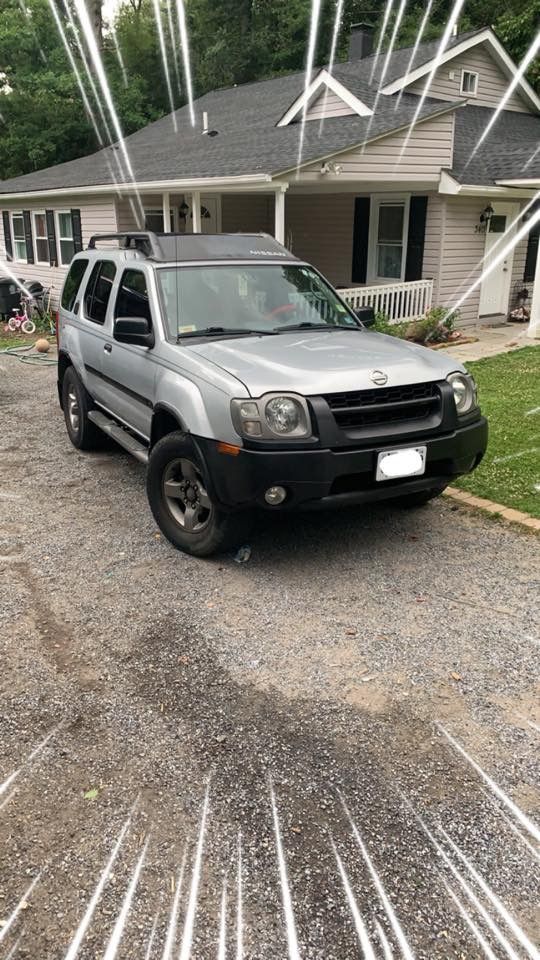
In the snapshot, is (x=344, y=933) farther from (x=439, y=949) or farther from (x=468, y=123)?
(x=468, y=123)

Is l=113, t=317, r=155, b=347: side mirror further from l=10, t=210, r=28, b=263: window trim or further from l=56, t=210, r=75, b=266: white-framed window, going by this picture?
l=10, t=210, r=28, b=263: window trim

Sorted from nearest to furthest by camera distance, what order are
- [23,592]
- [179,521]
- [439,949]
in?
[439,949], [23,592], [179,521]

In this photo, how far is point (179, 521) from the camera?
194 inches

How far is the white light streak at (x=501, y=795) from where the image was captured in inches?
105

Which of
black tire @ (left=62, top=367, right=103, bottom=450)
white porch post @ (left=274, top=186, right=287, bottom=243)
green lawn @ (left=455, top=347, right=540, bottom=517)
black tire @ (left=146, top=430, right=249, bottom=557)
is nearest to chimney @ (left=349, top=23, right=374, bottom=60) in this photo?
white porch post @ (left=274, top=186, right=287, bottom=243)

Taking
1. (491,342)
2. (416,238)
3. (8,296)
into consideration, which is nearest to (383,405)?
(491,342)

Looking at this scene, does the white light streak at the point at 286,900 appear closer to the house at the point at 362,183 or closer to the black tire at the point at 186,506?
the black tire at the point at 186,506

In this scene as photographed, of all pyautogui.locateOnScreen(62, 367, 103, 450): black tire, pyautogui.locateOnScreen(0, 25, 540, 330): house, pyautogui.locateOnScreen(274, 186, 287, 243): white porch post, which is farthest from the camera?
pyautogui.locateOnScreen(0, 25, 540, 330): house

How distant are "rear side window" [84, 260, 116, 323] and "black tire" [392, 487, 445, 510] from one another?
290 centimetres

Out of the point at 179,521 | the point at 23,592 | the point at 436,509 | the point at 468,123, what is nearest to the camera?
the point at 23,592

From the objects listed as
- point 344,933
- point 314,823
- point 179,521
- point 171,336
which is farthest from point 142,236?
point 344,933

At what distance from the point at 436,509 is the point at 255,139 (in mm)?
12083

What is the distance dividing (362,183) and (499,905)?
12.6 metres

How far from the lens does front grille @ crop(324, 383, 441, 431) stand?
4289mm
